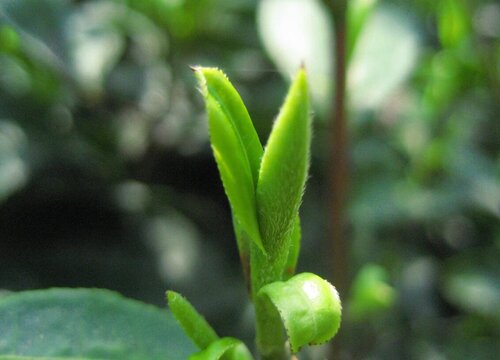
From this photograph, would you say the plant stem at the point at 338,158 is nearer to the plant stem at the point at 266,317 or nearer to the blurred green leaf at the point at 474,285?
the plant stem at the point at 266,317

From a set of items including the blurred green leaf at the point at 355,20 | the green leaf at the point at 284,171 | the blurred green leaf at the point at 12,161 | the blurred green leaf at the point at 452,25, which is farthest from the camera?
the blurred green leaf at the point at 452,25

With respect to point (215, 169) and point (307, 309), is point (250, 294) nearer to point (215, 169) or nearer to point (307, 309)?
point (307, 309)

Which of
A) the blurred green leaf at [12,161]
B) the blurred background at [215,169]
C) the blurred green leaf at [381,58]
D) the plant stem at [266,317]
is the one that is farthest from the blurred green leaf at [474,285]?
the plant stem at [266,317]

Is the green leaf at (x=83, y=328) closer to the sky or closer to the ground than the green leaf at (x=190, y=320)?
closer to the ground

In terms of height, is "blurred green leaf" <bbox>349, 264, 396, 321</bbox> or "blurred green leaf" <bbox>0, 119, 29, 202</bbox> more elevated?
"blurred green leaf" <bbox>0, 119, 29, 202</bbox>

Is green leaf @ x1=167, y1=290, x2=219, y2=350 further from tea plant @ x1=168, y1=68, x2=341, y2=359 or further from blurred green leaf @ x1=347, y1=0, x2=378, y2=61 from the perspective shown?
blurred green leaf @ x1=347, y1=0, x2=378, y2=61

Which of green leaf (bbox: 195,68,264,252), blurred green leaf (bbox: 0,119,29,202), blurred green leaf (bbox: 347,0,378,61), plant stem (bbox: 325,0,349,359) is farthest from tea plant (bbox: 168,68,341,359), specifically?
blurred green leaf (bbox: 0,119,29,202)
